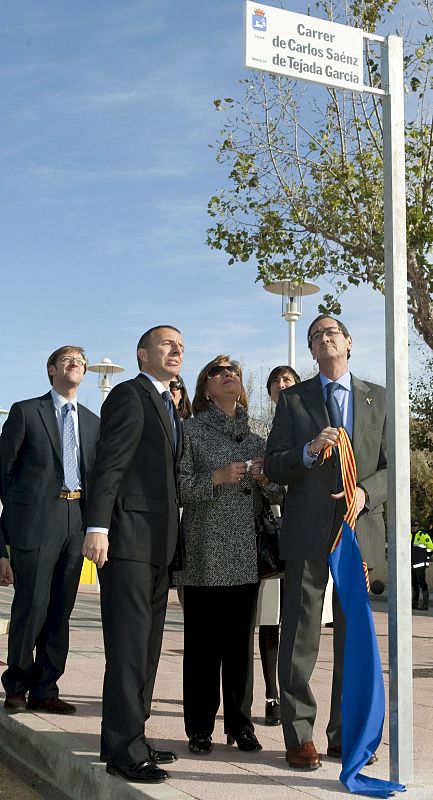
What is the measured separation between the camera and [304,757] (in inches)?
177

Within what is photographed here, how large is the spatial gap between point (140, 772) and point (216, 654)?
93cm

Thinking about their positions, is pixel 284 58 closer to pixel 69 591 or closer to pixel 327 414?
pixel 327 414

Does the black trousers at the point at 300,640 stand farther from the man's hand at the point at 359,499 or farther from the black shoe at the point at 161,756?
the black shoe at the point at 161,756

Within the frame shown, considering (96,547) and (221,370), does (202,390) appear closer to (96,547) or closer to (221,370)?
(221,370)

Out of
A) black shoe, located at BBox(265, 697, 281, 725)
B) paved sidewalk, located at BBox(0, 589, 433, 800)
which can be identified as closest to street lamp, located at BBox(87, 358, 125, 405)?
paved sidewalk, located at BBox(0, 589, 433, 800)

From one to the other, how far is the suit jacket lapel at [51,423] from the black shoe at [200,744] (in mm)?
1976

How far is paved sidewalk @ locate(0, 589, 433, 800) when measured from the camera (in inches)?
163

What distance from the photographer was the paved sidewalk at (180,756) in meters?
4.13

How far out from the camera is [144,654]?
451cm

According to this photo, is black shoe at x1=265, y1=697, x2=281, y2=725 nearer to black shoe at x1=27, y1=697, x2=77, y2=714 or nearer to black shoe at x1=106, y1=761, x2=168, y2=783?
black shoe at x1=27, y1=697, x2=77, y2=714

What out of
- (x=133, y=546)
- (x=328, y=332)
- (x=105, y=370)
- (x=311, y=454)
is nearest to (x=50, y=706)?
(x=133, y=546)

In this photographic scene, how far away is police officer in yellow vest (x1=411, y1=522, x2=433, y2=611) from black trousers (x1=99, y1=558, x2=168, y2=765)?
16.8 meters

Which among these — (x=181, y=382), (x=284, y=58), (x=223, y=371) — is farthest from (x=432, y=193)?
(x=284, y=58)

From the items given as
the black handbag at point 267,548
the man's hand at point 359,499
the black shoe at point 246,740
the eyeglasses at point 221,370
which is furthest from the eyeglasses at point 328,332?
the black shoe at point 246,740
